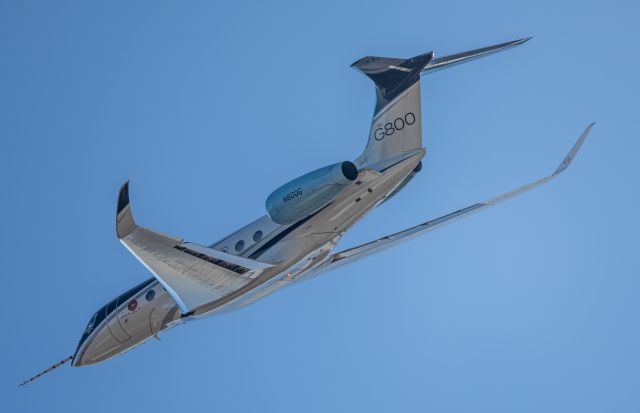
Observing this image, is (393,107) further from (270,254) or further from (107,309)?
(107,309)

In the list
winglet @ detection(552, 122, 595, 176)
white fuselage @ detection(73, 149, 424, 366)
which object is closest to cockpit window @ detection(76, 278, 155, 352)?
white fuselage @ detection(73, 149, 424, 366)

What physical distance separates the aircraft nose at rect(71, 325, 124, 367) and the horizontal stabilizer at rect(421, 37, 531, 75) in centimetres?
1139

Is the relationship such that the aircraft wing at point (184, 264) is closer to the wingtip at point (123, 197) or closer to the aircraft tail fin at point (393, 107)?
the wingtip at point (123, 197)

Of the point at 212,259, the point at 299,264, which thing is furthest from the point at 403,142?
the point at 212,259

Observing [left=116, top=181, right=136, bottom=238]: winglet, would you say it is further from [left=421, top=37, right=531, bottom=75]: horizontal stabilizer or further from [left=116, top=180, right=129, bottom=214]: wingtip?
[left=421, top=37, right=531, bottom=75]: horizontal stabilizer

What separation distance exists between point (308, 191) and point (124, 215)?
4.89 meters

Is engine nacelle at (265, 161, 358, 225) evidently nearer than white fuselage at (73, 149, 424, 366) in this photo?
Yes

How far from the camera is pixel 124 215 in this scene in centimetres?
1789

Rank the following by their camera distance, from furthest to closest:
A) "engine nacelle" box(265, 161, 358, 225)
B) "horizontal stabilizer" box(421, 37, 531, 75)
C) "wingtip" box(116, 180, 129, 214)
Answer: "horizontal stabilizer" box(421, 37, 531, 75), "engine nacelle" box(265, 161, 358, 225), "wingtip" box(116, 180, 129, 214)

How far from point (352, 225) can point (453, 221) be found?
3.57m

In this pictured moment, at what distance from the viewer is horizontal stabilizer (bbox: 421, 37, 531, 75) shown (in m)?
22.7

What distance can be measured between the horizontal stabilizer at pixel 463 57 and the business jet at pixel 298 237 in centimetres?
3

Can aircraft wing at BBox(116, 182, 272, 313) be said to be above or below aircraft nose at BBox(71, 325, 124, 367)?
above

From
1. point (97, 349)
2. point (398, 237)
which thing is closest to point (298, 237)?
point (398, 237)
